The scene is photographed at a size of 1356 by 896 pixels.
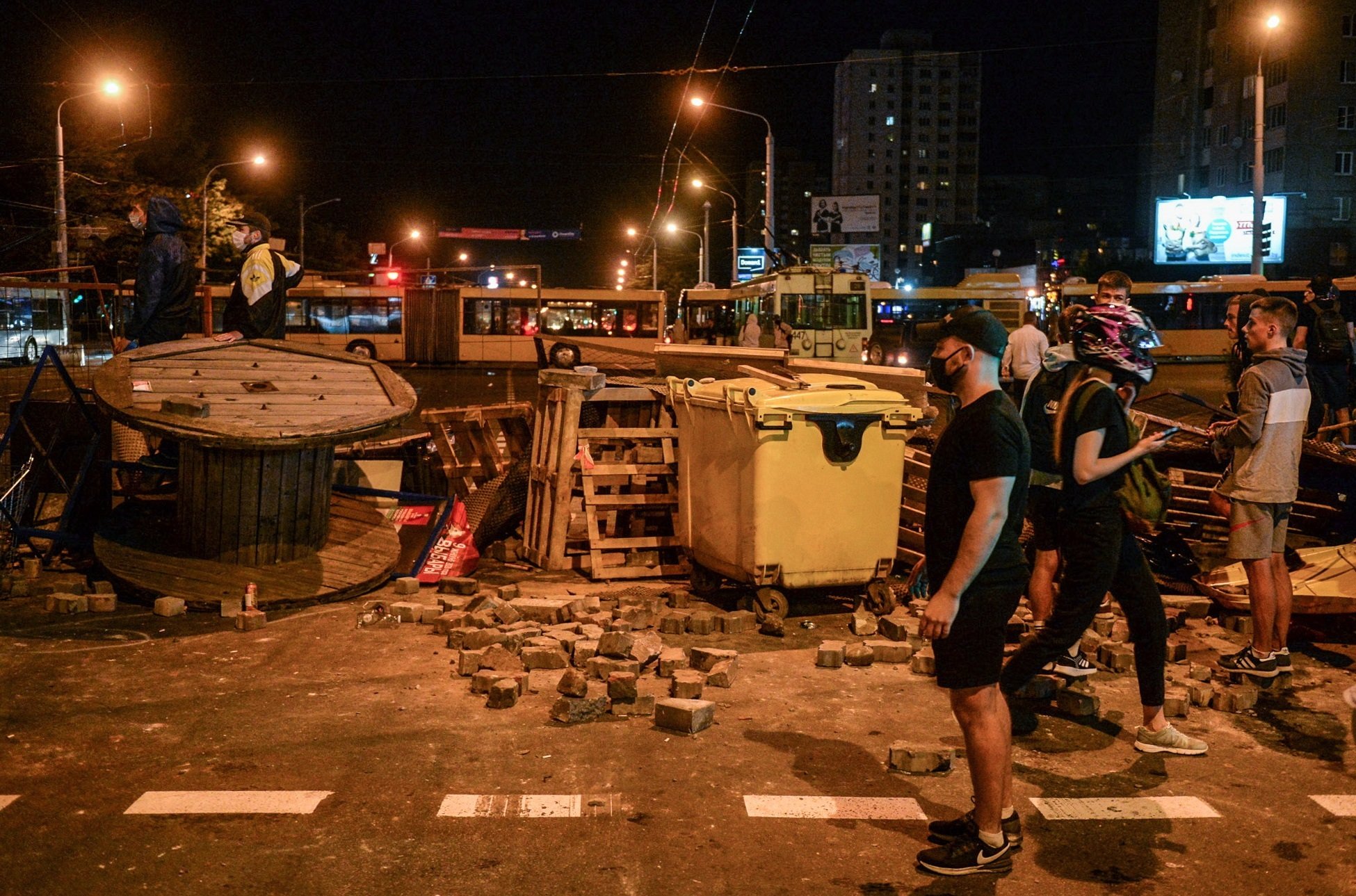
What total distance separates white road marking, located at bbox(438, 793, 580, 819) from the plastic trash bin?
119 inches

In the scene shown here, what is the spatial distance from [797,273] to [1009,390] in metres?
15.9

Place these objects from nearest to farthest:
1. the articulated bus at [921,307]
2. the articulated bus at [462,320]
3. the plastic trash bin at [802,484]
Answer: the plastic trash bin at [802,484] → the articulated bus at [921,307] → the articulated bus at [462,320]

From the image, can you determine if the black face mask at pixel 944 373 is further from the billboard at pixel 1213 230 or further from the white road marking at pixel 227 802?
the billboard at pixel 1213 230

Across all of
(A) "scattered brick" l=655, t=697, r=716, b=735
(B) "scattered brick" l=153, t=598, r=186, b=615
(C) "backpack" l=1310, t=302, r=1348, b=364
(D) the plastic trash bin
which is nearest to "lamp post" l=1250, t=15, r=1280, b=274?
(C) "backpack" l=1310, t=302, r=1348, b=364

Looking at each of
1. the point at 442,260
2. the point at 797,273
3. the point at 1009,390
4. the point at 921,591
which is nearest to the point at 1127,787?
the point at 921,591

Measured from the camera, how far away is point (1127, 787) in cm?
471

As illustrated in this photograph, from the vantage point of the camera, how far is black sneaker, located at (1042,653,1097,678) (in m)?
6.05

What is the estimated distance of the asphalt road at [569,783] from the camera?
12.6 feet

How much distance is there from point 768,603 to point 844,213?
67639 mm

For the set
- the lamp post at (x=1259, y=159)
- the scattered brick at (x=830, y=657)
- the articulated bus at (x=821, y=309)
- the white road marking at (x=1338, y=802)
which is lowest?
the white road marking at (x=1338, y=802)

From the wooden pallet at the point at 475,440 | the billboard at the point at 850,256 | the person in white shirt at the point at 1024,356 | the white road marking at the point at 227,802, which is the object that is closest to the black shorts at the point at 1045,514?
the white road marking at the point at 227,802

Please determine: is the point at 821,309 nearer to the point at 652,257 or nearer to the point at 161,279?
the point at 161,279

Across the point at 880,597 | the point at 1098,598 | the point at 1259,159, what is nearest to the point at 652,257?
the point at 1259,159

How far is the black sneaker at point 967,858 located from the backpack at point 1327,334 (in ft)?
29.9
